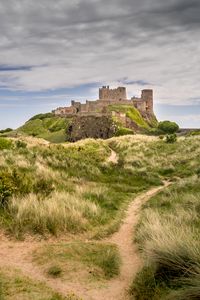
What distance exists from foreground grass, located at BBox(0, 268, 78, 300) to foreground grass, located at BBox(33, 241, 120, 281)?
730mm

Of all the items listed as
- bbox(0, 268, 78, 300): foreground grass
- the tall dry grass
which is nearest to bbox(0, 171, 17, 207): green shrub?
the tall dry grass

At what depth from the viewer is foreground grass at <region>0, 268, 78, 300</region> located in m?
6.52

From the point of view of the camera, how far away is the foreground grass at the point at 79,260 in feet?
25.8

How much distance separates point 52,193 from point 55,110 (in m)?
124

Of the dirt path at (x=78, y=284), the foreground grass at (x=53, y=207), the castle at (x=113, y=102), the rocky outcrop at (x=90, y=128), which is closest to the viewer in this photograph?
the dirt path at (x=78, y=284)

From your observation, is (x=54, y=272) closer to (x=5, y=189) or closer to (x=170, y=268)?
(x=170, y=268)

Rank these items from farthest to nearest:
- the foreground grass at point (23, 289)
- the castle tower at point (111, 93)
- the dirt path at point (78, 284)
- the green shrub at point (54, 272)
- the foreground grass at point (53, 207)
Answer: the castle tower at point (111, 93)
the foreground grass at point (53, 207)
the green shrub at point (54, 272)
the dirt path at point (78, 284)
the foreground grass at point (23, 289)

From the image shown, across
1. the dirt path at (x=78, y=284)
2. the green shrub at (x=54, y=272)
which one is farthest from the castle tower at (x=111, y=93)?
the green shrub at (x=54, y=272)

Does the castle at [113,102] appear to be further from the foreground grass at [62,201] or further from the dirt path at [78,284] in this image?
the dirt path at [78,284]

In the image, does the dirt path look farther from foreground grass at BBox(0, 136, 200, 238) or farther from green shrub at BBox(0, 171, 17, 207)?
green shrub at BBox(0, 171, 17, 207)

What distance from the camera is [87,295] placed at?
699 cm

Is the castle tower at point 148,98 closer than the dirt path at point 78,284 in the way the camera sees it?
No

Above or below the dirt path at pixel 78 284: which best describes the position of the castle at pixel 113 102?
above

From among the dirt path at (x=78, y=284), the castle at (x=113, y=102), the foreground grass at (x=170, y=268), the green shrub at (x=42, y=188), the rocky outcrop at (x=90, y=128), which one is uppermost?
the castle at (x=113, y=102)
